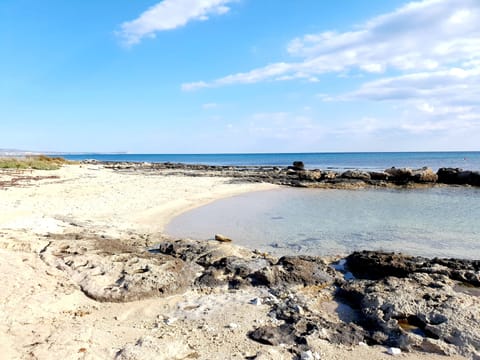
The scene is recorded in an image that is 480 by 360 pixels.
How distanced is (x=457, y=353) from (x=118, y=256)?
5963 mm

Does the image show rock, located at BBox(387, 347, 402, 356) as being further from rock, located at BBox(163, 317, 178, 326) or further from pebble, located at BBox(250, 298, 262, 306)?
rock, located at BBox(163, 317, 178, 326)

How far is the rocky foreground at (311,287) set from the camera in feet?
15.4

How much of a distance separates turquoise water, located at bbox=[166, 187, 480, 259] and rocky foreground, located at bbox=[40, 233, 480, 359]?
198 centimetres

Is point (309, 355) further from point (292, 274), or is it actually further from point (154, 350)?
point (292, 274)

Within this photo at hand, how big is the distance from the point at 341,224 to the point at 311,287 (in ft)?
23.7

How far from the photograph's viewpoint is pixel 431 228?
41.3 feet

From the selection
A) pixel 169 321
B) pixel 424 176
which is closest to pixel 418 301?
pixel 169 321

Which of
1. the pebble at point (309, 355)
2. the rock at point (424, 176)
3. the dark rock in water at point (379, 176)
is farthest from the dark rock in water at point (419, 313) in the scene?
the rock at point (424, 176)

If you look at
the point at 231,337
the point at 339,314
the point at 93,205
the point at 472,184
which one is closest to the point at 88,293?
the point at 231,337

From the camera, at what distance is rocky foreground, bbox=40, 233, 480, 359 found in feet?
15.4

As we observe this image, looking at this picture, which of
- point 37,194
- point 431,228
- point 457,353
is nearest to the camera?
point 457,353

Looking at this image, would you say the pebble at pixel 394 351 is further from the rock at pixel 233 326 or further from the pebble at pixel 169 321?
the pebble at pixel 169 321

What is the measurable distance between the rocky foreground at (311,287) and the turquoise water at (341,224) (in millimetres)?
1981

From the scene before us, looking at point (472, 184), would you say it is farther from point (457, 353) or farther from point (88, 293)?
point (88, 293)
